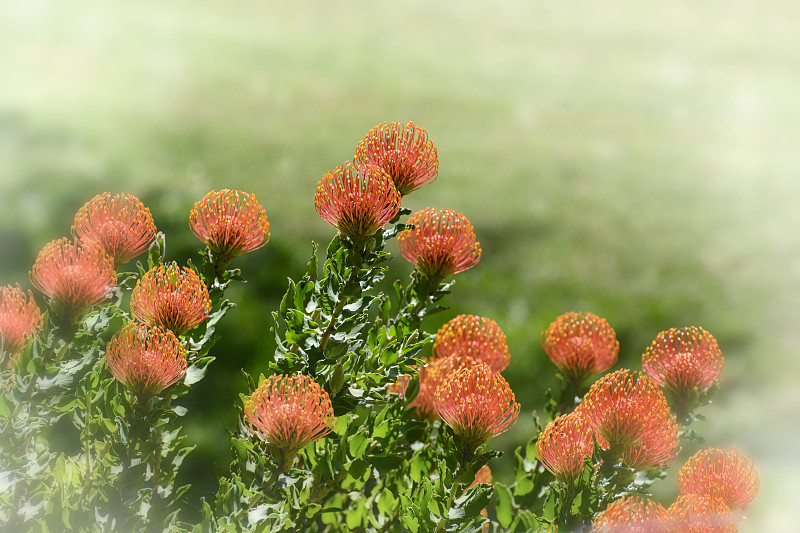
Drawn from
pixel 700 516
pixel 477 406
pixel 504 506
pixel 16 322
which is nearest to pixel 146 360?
pixel 16 322

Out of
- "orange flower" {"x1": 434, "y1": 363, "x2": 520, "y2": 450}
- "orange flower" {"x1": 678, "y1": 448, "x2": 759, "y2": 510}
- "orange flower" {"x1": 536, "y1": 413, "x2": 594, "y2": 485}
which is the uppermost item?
"orange flower" {"x1": 434, "y1": 363, "x2": 520, "y2": 450}

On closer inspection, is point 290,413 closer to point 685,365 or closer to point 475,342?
point 475,342

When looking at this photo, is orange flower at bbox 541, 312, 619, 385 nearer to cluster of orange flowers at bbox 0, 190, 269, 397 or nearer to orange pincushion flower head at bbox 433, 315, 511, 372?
orange pincushion flower head at bbox 433, 315, 511, 372

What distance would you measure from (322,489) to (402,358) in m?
0.16

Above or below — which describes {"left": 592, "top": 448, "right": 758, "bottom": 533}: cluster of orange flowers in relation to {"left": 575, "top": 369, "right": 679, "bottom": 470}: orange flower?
A: below

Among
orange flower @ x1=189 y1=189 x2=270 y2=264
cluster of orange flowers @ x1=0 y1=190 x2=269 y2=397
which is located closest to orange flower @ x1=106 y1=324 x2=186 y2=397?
cluster of orange flowers @ x1=0 y1=190 x2=269 y2=397

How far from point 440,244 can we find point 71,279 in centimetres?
35

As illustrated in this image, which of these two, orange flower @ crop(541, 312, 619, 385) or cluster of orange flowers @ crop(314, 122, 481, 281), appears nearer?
cluster of orange flowers @ crop(314, 122, 481, 281)

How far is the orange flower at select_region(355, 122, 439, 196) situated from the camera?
2.52 feet

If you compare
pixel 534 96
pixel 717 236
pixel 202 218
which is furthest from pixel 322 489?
pixel 534 96

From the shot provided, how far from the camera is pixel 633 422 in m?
0.72

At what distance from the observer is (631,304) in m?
2.49

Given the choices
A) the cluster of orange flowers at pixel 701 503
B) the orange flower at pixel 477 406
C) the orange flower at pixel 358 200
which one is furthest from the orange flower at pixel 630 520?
the orange flower at pixel 358 200

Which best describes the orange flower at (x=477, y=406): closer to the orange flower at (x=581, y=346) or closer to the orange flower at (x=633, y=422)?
the orange flower at (x=633, y=422)
